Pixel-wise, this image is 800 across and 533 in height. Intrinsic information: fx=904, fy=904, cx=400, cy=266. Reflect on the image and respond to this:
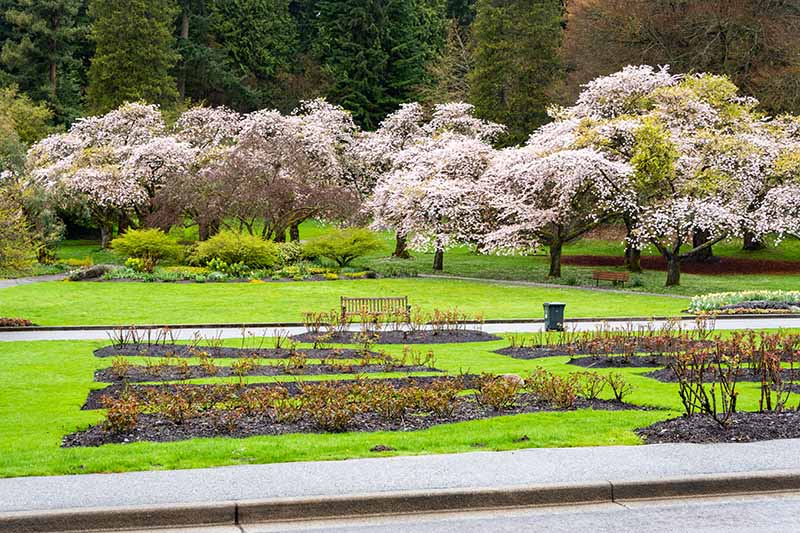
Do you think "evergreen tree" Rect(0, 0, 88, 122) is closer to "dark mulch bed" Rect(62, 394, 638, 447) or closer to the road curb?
"dark mulch bed" Rect(62, 394, 638, 447)

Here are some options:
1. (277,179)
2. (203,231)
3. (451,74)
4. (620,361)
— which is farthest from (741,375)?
(451,74)

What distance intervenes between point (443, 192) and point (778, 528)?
31.0m

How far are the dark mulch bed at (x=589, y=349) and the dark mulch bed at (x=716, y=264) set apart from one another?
2695 centimetres

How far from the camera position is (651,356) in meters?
16.2

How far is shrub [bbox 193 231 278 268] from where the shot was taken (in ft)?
121

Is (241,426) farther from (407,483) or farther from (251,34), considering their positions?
(251,34)

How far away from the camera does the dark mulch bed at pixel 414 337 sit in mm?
19000

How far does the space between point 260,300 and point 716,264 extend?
86.8ft

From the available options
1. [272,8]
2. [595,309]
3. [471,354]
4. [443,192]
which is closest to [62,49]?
[272,8]

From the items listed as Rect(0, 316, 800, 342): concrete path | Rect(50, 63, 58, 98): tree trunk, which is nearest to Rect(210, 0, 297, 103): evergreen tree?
Rect(50, 63, 58, 98): tree trunk

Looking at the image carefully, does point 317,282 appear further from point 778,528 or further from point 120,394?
point 778,528

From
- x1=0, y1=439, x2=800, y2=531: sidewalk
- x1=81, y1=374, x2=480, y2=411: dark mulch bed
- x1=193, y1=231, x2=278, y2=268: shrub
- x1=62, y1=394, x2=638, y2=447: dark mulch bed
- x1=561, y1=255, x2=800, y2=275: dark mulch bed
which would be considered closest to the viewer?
x1=0, y1=439, x2=800, y2=531: sidewalk

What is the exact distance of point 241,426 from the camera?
10.6 metres

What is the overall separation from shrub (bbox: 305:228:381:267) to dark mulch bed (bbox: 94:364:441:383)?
24.0 meters
